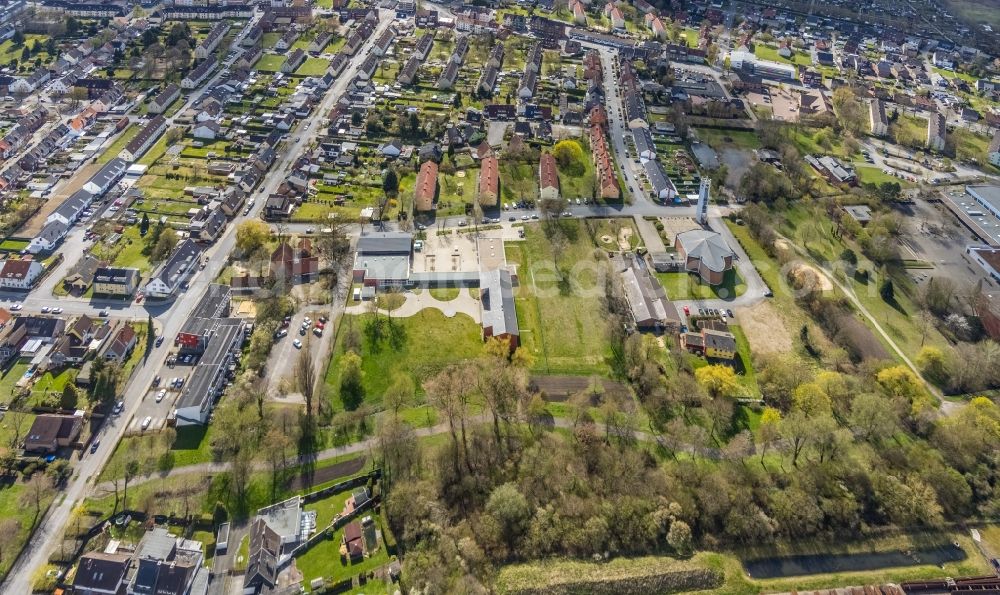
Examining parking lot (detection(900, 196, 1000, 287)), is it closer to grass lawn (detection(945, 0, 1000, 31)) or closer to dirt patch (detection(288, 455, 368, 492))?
dirt patch (detection(288, 455, 368, 492))

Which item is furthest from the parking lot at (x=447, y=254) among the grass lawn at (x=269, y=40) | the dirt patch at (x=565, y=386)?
the grass lawn at (x=269, y=40)

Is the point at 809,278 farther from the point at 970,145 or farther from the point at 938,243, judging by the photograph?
the point at 970,145

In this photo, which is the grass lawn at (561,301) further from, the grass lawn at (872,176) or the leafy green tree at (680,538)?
the grass lawn at (872,176)

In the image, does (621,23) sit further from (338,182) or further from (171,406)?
(171,406)

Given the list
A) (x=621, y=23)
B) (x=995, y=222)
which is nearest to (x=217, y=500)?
(x=995, y=222)

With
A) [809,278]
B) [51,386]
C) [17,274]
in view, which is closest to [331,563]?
[51,386]

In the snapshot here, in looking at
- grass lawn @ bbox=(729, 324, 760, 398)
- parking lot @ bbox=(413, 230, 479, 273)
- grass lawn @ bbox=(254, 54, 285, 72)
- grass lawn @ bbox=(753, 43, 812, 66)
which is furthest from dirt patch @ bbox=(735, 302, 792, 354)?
grass lawn @ bbox=(254, 54, 285, 72)

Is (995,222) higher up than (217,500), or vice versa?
(995,222)
